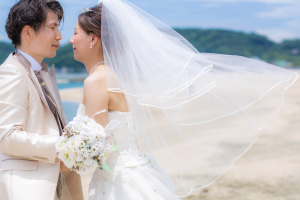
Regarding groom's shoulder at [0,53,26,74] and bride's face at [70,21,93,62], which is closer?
groom's shoulder at [0,53,26,74]

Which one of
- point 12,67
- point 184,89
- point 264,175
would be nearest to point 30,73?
point 12,67

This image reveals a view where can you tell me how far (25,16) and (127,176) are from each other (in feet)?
5.17

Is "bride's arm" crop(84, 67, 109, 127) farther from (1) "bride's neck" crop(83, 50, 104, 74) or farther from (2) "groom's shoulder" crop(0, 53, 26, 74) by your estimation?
(2) "groom's shoulder" crop(0, 53, 26, 74)

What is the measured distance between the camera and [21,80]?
237cm

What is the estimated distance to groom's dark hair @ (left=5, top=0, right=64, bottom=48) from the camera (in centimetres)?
259

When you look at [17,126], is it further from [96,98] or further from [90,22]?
[90,22]

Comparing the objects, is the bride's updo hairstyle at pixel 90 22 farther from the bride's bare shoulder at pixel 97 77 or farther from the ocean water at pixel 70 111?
the ocean water at pixel 70 111

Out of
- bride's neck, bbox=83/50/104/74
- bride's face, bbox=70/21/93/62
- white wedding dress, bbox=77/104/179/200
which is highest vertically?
bride's face, bbox=70/21/93/62

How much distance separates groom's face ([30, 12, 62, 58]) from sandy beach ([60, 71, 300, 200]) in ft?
12.8

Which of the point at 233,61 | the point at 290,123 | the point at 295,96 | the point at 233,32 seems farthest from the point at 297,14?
the point at 233,61

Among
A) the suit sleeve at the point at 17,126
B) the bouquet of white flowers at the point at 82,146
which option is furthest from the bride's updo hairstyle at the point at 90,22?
the bouquet of white flowers at the point at 82,146

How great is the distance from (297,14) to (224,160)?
145 meters

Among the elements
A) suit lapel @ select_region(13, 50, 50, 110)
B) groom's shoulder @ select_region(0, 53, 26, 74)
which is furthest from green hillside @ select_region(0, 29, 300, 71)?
groom's shoulder @ select_region(0, 53, 26, 74)

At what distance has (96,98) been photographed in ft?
8.30
